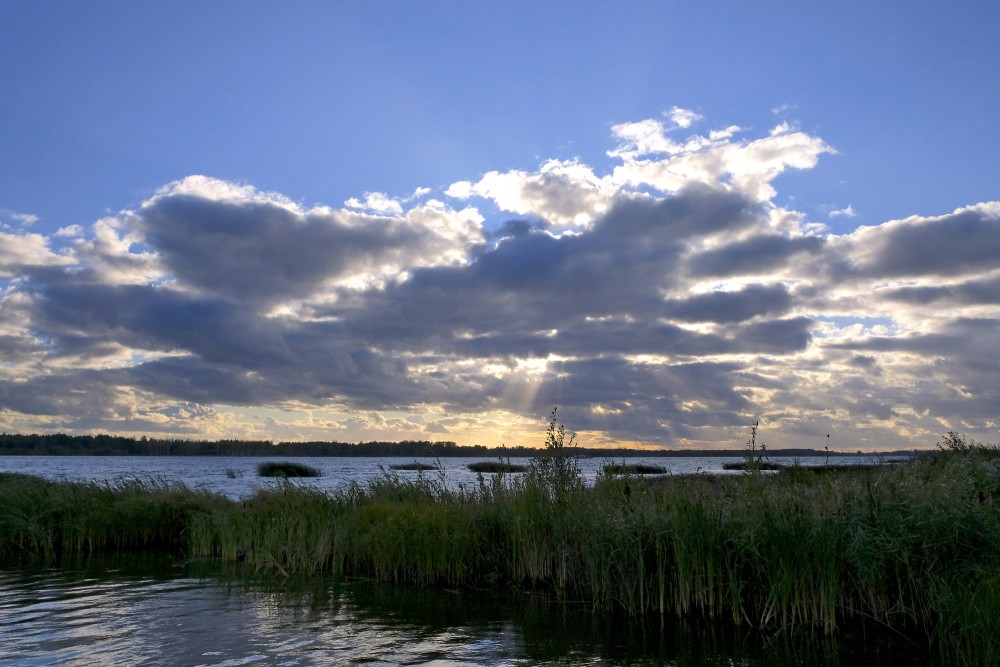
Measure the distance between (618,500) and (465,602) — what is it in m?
3.48

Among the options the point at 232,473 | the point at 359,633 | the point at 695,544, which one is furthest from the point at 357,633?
the point at 232,473

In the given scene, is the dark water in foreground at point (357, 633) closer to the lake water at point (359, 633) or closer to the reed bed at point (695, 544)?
the lake water at point (359, 633)

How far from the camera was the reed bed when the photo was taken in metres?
10.8

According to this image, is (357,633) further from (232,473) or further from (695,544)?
(232,473)

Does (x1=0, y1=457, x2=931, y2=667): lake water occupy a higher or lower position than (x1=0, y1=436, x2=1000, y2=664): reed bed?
lower

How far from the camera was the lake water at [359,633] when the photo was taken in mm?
9898

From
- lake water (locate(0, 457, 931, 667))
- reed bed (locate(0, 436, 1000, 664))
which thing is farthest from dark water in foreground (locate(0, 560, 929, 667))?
reed bed (locate(0, 436, 1000, 664))

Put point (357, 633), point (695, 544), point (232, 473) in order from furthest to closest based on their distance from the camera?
point (232, 473) < point (695, 544) < point (357, 633)

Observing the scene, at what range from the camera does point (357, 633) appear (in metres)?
11.3

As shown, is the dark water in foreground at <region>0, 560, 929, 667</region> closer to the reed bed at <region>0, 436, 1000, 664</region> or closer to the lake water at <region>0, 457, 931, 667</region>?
the lake water at <region>0, 457, 931, 667</region>

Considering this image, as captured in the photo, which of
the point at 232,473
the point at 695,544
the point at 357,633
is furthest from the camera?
the point at 232,473

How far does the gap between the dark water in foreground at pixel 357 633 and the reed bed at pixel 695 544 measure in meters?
0.57

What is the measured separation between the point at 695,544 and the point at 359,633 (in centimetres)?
548

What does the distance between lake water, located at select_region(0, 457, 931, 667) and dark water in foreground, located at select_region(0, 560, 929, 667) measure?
26mm
